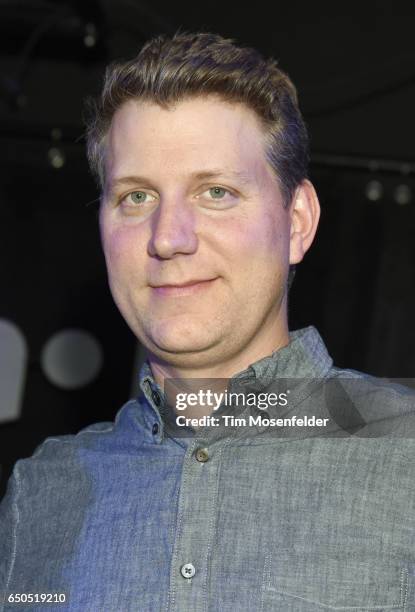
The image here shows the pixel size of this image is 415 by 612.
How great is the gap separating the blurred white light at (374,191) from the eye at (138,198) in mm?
1294

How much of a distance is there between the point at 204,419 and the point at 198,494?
141 millimetres

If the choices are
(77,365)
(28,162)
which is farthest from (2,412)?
(28,162)

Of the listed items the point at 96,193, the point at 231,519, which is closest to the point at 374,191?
the point at 96,193

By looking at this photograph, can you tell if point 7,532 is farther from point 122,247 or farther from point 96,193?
point 96,193

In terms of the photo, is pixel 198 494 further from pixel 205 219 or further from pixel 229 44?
pixel 229 44

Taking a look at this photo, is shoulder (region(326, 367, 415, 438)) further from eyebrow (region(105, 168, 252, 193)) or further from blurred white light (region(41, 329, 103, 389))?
blurred white light (region(41, 329, 103, 389))

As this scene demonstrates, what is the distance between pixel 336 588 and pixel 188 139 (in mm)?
777

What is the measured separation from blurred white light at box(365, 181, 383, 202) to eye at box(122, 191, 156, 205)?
129 cm

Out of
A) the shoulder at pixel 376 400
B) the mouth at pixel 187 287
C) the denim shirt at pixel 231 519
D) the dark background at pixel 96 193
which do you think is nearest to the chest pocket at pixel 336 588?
the denim shirt at pixel 231 519

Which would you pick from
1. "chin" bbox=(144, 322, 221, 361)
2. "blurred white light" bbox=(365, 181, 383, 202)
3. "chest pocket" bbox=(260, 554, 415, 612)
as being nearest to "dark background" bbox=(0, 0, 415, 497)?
"blurred white light" bbox=(365, 181, 383, 202)

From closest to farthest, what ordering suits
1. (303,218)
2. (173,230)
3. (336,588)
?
(336,588) → (173,230) → (303,218)

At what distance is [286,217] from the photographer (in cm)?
178

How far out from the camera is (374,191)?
286 cm

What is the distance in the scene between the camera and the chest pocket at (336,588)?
1.48 m
